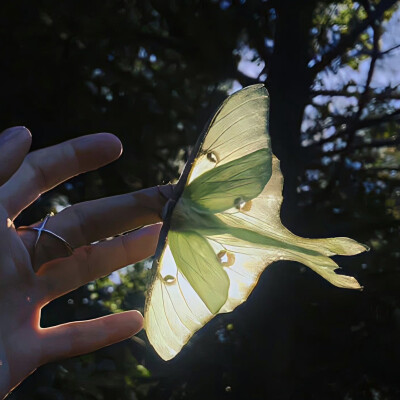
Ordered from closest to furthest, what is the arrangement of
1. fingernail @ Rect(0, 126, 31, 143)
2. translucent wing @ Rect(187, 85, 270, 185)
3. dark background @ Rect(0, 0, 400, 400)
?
translucent wing @ Rect(187, 85, 270, 185) → fingernail @ Rect(0, 126, 31, 143) → dark background @ Rect(0, 0, 400, 400)

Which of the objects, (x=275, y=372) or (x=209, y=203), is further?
(x=275, y=372)

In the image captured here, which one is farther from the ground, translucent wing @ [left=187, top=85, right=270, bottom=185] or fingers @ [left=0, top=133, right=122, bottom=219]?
translucent wing @ [left=187, top=85, right=270, bottom=185]

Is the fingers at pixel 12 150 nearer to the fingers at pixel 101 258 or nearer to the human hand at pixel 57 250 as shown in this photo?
the human hand at pixel 57 250

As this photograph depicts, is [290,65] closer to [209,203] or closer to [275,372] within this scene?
[275,372]

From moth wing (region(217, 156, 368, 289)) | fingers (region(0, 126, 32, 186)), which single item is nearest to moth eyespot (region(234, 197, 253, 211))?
moth wing (region(217, 156, 368, 289))

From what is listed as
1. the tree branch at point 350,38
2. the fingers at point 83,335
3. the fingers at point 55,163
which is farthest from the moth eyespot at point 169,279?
the tree branch at point 350,38

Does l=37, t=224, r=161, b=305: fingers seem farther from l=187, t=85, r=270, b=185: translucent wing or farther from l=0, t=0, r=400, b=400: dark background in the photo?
l=0, t=0, r=400, b=400: dark background

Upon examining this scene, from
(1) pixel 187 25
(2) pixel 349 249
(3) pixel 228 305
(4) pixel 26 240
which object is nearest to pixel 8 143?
(4) pixel 26 240
